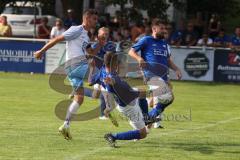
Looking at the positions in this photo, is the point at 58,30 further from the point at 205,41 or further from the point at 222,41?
the point at 222,41

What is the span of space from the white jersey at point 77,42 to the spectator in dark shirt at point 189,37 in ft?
46.0

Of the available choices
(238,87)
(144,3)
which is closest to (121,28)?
(144,3)

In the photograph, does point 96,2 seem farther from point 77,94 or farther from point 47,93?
point 77,94

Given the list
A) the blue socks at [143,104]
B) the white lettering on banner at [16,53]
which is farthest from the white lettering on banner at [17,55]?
the blue socks at [143,104]

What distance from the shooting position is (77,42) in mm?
12617

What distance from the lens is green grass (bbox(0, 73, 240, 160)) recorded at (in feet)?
35.6

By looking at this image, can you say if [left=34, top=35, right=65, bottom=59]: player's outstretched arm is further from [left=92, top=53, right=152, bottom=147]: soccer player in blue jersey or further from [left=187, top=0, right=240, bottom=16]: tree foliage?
[left=187, top=0, right=240, bottom=16]: tree foliage

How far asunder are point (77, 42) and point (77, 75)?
1.78 feet

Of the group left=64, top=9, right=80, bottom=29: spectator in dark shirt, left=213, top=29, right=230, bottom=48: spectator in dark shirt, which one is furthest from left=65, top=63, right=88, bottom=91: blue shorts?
left=64, top=9, right=80, bottom=29: spectator in dark shirt

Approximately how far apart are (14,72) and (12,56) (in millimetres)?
577

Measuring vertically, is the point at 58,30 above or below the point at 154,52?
below

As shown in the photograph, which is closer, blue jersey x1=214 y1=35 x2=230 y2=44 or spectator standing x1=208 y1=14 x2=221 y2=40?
blue jersey x1=214 y1=35 x2=230 y2=44

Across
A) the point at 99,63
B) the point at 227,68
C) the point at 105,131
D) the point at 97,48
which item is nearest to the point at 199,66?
the point at 227,68

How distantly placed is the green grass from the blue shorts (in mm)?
849
